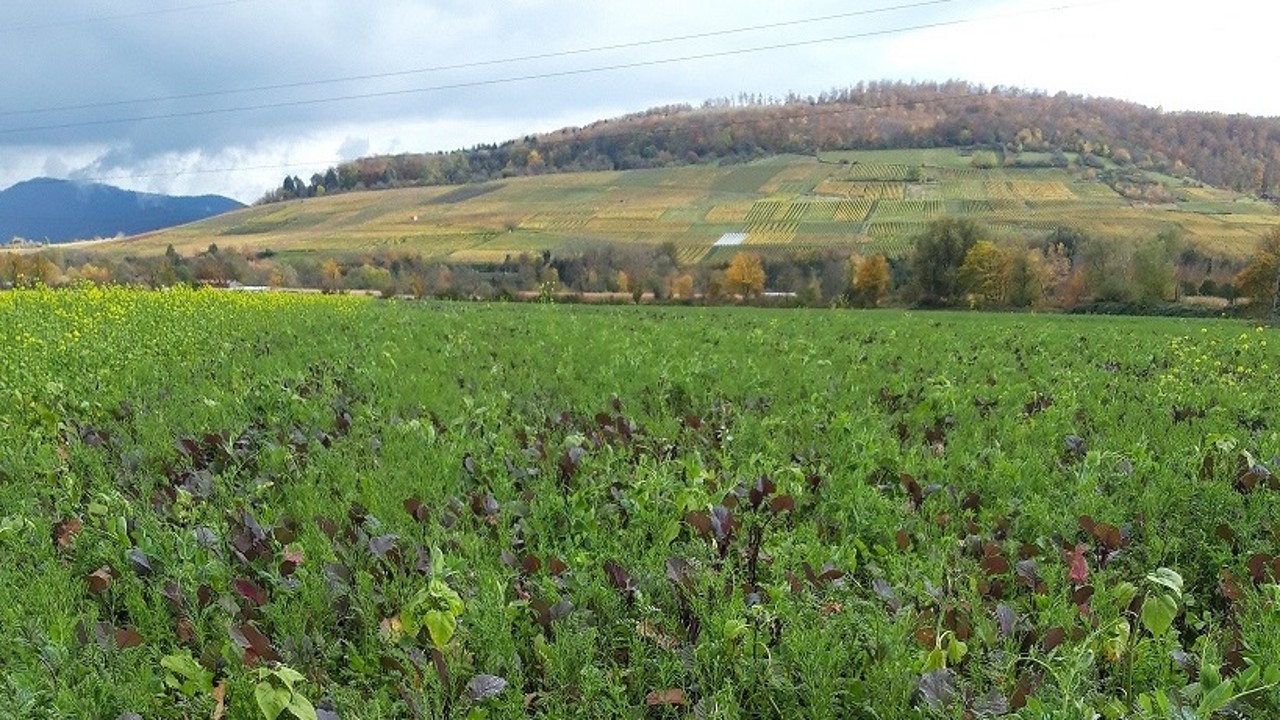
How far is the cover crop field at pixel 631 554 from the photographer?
2.61m

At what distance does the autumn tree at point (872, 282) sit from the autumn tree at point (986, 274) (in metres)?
6.20

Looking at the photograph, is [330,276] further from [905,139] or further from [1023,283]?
[905,139]

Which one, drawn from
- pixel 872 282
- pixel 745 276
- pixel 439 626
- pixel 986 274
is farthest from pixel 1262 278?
pixel 439 626

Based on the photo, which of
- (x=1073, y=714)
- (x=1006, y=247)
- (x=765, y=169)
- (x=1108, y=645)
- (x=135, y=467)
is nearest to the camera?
(x=1073, y=714)

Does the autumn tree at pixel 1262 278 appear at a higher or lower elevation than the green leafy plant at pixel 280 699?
lower

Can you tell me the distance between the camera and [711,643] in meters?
2.79

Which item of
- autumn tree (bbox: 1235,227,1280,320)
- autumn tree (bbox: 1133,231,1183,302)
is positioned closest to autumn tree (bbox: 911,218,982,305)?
autumn tree (bbox: 1133,231,1183,302)

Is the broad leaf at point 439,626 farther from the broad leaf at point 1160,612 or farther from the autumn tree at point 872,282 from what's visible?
the autumn tree at point 872,282

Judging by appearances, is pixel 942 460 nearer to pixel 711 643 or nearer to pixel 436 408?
pixel 711 643

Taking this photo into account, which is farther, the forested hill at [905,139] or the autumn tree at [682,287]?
the forested hill at [905,139]

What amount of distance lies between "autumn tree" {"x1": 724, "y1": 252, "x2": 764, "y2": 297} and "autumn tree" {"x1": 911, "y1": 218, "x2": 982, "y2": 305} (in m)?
13.5

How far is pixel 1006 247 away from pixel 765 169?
61643mm

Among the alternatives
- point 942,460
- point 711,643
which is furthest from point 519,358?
point 711,643

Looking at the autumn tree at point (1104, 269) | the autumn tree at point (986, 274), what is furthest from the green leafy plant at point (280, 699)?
the autumn tree at point (1104, 269)
